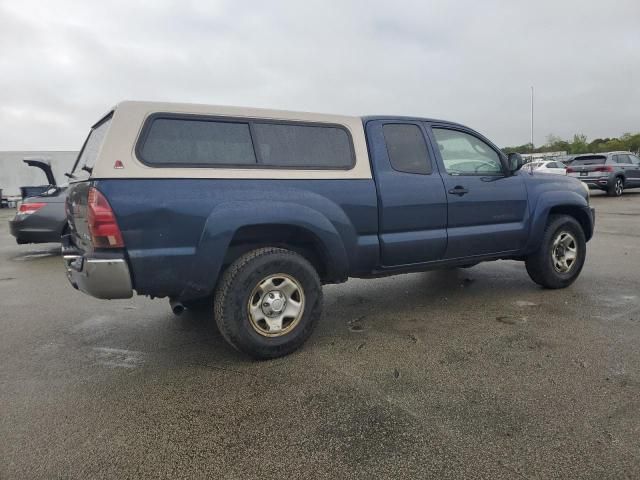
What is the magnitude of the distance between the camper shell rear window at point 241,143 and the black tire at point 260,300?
72 cm

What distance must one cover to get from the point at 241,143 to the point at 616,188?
1896 centimetres

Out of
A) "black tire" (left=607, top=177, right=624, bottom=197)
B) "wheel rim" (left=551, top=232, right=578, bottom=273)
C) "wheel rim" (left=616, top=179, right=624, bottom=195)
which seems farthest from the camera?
"wheel rim" (left=616, top=179, right=624, bottom=195)

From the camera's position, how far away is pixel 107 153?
9.07 ft

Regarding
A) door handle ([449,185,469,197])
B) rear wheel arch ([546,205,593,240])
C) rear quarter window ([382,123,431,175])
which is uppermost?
rear quarter window ([382,123,431,175])

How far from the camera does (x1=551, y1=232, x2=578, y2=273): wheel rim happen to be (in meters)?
4.90

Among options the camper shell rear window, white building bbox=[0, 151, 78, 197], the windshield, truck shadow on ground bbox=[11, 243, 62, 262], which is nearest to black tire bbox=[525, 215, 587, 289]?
the camper shell rear window

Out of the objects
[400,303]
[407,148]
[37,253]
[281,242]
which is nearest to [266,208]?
[281,242]

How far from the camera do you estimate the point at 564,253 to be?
4.96 metres

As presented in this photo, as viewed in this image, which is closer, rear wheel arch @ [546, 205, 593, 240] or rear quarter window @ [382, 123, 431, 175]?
rear quarter window @ [382, 123, 431, 175]

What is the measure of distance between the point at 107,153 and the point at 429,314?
3131mm

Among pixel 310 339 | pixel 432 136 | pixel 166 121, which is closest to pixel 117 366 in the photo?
pixel 310 339

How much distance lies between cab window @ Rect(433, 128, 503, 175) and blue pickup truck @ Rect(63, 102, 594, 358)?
15 millimetres

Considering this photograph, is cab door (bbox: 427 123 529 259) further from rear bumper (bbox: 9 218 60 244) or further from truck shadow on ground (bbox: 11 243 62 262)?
truck shadow on ground (bbox: 11 243 62 262)

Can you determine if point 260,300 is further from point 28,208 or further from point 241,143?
point 28,208
